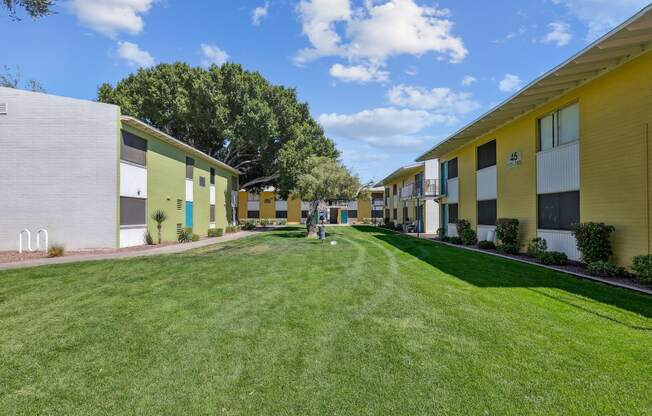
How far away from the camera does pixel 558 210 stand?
39.5 ft

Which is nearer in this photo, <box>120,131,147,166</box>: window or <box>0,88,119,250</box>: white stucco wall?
<box>0,88,119,250</box>: white stucco wall

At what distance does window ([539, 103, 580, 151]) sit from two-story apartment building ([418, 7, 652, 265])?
34 mm

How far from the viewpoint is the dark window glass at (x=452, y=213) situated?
2202 cm

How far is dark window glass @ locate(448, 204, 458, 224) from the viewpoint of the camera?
22016 mm

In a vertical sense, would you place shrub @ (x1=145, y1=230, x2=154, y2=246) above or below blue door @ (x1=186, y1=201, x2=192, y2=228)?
below

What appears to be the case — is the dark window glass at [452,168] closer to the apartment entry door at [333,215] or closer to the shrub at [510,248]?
the shrub at [510,248]

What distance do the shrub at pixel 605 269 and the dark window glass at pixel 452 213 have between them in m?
12.8

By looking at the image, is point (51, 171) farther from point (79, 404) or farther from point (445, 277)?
point (445, 277)

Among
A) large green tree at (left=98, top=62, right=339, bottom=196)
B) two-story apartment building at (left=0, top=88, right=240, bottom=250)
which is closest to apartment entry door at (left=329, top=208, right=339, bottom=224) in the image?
large green tree at (left=98, top=62, right=339, bottom=196)

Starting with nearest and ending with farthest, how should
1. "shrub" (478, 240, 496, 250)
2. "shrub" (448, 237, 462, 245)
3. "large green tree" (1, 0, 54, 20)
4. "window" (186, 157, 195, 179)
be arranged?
1. "large green tree" (1, 0, 54, 20)
2. "shrub" (478, 240, 496, 250)
3. "shrub" (448, 237, 462, 245)
4. "window" (186, 157, 195, 179)

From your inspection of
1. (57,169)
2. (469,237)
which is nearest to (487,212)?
(469,237)

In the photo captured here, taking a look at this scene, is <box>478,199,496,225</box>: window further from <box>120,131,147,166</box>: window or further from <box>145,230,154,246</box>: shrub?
<box>120,131,147,166</box>: window

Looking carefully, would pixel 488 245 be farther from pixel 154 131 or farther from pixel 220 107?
pixel 220 107

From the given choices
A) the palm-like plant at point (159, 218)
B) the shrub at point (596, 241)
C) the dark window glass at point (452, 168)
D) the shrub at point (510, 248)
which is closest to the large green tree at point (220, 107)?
the palm-like plant at point (159, 218)
